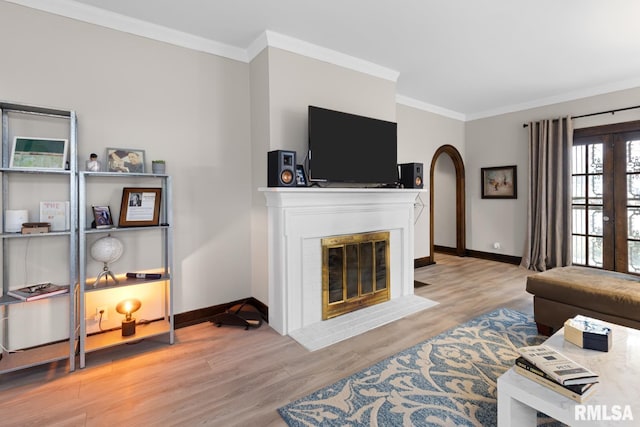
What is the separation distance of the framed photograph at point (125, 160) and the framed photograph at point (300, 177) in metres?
1.31

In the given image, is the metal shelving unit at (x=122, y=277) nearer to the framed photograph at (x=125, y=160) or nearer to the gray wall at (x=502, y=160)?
the framed photograph at (x=125, y=160)

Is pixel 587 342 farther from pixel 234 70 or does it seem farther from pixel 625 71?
pixel 625 71

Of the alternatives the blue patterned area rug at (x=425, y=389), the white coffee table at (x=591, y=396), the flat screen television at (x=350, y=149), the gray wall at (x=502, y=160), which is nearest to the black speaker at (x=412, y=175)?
the flat screen television at (x=350, y=149)

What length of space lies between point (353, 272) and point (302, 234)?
76 centimetres

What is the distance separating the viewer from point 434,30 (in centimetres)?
293

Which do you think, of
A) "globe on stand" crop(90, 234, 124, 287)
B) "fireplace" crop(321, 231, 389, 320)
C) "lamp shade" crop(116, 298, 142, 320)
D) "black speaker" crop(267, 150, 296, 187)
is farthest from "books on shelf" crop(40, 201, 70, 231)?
"fireplace" crop(321, 231, 389, 320)

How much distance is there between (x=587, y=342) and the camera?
5.50 ft

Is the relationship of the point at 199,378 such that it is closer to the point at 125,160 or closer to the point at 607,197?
the point at 125,160

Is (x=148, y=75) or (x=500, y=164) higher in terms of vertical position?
(x=148, y=75)

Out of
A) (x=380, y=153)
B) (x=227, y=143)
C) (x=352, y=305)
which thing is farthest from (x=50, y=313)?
(x=380, y=153)

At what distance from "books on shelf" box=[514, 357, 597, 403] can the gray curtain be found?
4.21 meters

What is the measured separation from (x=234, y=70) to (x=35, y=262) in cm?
235

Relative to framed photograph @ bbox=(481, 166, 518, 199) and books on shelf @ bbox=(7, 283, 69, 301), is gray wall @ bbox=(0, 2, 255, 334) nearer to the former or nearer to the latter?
books on shelf @ bbox=(7, 283, 69, 301)

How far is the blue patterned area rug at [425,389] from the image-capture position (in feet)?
5.64
